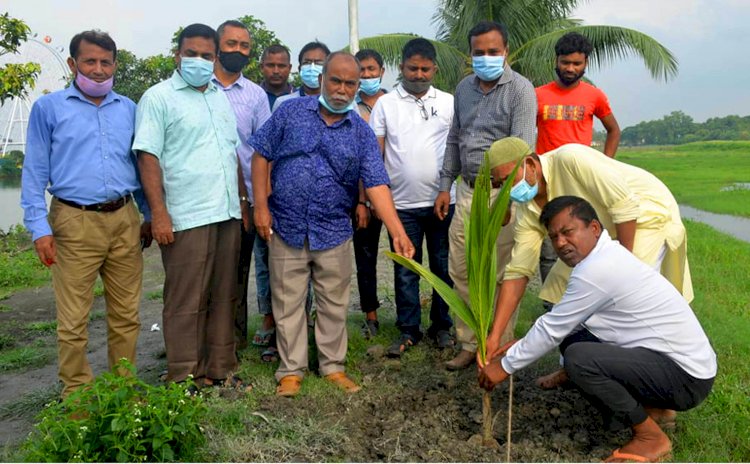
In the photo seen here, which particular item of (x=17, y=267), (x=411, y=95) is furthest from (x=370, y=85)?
(x=17, y=267)

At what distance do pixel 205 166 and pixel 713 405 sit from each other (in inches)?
116

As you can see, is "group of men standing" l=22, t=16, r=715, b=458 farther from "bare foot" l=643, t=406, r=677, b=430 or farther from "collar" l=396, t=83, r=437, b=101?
"bare foot" l=643, t=406, r=677, b=430

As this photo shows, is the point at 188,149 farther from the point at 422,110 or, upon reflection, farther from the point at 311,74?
the point at 422,110

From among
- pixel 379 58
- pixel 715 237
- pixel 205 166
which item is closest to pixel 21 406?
pixel 205 166

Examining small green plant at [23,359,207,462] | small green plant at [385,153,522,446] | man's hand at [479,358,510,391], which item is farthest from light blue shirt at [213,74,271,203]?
man's hand at [479,358,510,391]

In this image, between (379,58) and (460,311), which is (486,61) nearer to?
(379,58)

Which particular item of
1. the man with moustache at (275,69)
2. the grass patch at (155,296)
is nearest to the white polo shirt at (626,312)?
the man with moustache at (275,69)

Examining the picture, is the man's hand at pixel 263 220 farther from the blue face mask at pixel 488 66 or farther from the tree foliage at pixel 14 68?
the tree foliage at pixel 14 68

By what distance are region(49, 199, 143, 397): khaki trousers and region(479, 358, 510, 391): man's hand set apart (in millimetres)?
1973

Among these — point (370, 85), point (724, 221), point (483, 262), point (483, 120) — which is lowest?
point (724, 221)

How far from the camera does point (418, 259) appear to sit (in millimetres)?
4668

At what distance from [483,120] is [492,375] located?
1.74 m

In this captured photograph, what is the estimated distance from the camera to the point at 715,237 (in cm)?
1103

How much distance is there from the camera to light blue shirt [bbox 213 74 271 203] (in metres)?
4.26
